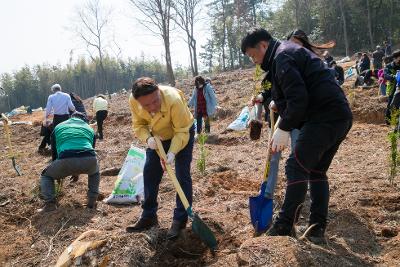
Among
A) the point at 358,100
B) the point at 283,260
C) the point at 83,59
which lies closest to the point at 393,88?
the point at 358,100

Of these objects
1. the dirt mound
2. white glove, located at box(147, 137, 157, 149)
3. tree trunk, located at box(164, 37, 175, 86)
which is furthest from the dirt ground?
tree trunk, located at box(164, 37, 175, 86)

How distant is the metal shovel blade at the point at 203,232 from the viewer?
2965mm

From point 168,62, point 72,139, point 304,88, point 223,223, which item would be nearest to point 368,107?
point 223,223

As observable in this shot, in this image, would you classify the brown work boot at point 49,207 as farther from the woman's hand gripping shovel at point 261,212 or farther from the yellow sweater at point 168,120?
the woman's hand gripping shovel at point 261,212

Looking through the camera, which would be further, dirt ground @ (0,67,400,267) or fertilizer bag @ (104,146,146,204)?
fertilizer bag @ (104,146,146,204)

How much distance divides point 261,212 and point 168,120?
102 cm

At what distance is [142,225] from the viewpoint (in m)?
3.36

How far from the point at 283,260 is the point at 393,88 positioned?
20.9 ft

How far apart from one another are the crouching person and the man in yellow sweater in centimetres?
A: 113

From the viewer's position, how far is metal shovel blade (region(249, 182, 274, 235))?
3055 mm

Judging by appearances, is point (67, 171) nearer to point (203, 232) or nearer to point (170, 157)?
point (170, 157)

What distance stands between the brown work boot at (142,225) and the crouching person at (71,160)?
1.15 m

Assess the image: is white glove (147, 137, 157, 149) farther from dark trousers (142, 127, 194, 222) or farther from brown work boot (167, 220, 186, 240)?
brown work boot (167, 220, 186, 240)

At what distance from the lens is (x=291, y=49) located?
249 centimetres
